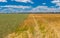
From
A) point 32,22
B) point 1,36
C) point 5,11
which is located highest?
point 5,11

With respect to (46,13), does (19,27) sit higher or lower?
lower

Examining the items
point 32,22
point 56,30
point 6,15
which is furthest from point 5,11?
point 56,30

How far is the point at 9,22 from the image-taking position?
73.8 inches

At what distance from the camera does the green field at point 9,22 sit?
186cm

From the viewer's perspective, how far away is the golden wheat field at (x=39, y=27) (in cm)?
186

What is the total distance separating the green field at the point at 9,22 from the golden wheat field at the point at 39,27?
0.04 metres

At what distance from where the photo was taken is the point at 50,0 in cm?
189

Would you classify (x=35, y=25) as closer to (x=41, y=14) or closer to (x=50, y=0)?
(x=41, y=14)

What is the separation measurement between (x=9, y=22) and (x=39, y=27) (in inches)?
12.9

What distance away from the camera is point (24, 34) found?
1863mm

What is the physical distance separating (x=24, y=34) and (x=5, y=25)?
227 millimetres

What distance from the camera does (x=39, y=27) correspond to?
6.19ft

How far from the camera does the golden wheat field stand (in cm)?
186

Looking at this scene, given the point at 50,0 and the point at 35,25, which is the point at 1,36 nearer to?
the point at 35,25
